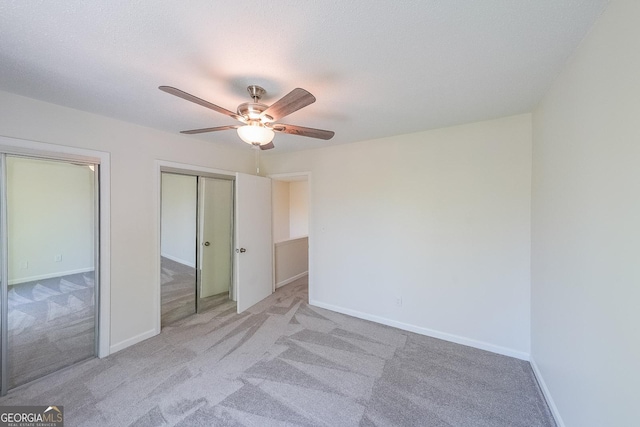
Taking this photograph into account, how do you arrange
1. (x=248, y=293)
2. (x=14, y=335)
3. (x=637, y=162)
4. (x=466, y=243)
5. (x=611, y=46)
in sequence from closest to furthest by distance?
(x=637, y=162) → (x=611, y=46) → (x=14, y=335) → (x=466, y=243) → (x=248, y=293)

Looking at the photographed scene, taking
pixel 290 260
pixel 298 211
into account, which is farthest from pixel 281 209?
pixel 290 260

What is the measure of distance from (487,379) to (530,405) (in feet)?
0.98

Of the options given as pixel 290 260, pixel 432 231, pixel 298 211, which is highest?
pixel 298 211

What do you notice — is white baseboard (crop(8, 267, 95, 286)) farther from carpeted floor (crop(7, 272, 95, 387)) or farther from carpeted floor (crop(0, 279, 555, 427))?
carpeted floor (crop(0, 279, 555, 427))

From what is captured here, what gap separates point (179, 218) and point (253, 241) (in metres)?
1.02

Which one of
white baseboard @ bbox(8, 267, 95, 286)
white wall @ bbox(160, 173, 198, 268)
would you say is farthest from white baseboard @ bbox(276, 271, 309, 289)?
white baseboard @ bbox(8, 267, 95, 286)

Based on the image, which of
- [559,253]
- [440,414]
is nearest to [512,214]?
[559,253]

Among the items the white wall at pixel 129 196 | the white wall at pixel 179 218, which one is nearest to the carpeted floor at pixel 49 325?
the white wall at pixel 129 196

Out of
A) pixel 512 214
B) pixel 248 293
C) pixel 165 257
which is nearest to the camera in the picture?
pixel 512 214

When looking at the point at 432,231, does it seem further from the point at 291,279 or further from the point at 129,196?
the point at 129,196

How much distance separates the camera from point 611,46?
107 cm

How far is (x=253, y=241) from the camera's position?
3.61 m

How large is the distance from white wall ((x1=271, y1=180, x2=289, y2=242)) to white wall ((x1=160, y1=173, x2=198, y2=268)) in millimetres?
1623

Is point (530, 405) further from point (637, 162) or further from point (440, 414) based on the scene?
point (637, 162)
